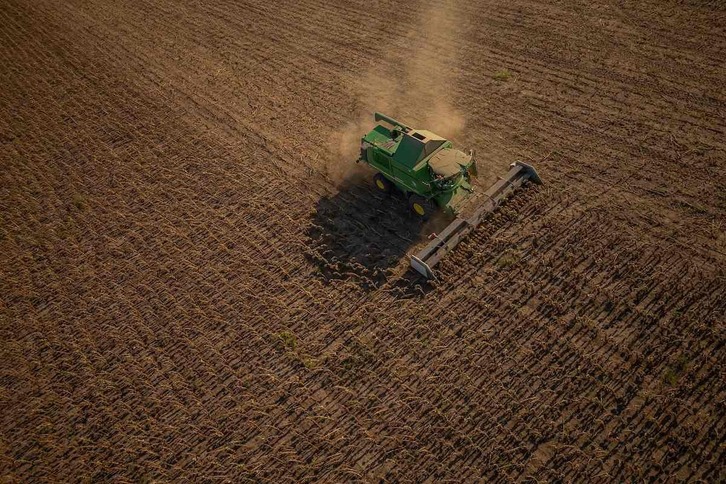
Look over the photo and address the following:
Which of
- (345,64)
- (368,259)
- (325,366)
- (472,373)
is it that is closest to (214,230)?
(368,259)

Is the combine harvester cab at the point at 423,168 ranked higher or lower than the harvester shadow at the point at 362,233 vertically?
higher

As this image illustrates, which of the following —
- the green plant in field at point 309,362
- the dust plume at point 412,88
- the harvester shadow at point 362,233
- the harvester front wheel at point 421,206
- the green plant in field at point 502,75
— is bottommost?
the green plant in field at point 309,362

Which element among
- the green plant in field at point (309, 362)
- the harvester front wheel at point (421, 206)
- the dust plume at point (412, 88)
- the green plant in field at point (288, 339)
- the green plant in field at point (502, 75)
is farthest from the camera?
the green plant in field at point (502, 75)

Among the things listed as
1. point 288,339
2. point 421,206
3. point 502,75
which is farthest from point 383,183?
point 502,75

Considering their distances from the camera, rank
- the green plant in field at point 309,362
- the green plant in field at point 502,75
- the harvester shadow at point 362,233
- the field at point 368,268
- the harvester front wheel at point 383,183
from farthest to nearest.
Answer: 1. the green plant in field at point 502,75
2. the harvester front wheel at point 383,183
3. the harvester shadow at point 362,233
4. the green plant in field at point 309,362
5. the field at point 368,268

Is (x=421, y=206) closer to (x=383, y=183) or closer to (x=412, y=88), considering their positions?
Answer: (x=383, y=183)

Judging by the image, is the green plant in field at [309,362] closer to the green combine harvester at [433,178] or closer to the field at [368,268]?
the field at [368,268]

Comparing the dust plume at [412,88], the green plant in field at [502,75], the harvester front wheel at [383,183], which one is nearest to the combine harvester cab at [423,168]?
the harvester front wheel at [383,183]

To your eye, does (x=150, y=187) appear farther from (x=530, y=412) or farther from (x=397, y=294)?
(x=530, y=412)

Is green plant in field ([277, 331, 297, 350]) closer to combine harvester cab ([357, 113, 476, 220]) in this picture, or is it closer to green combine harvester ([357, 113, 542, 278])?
green combine harvester ([357, 113, 542, 278])

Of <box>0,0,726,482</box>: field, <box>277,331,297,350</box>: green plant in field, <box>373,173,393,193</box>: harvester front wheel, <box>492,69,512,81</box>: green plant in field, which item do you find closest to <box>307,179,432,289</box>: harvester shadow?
<box>0,0,726,482</box>: field

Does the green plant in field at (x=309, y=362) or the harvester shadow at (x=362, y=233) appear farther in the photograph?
the harvester shadow at (x=362, y=233)
